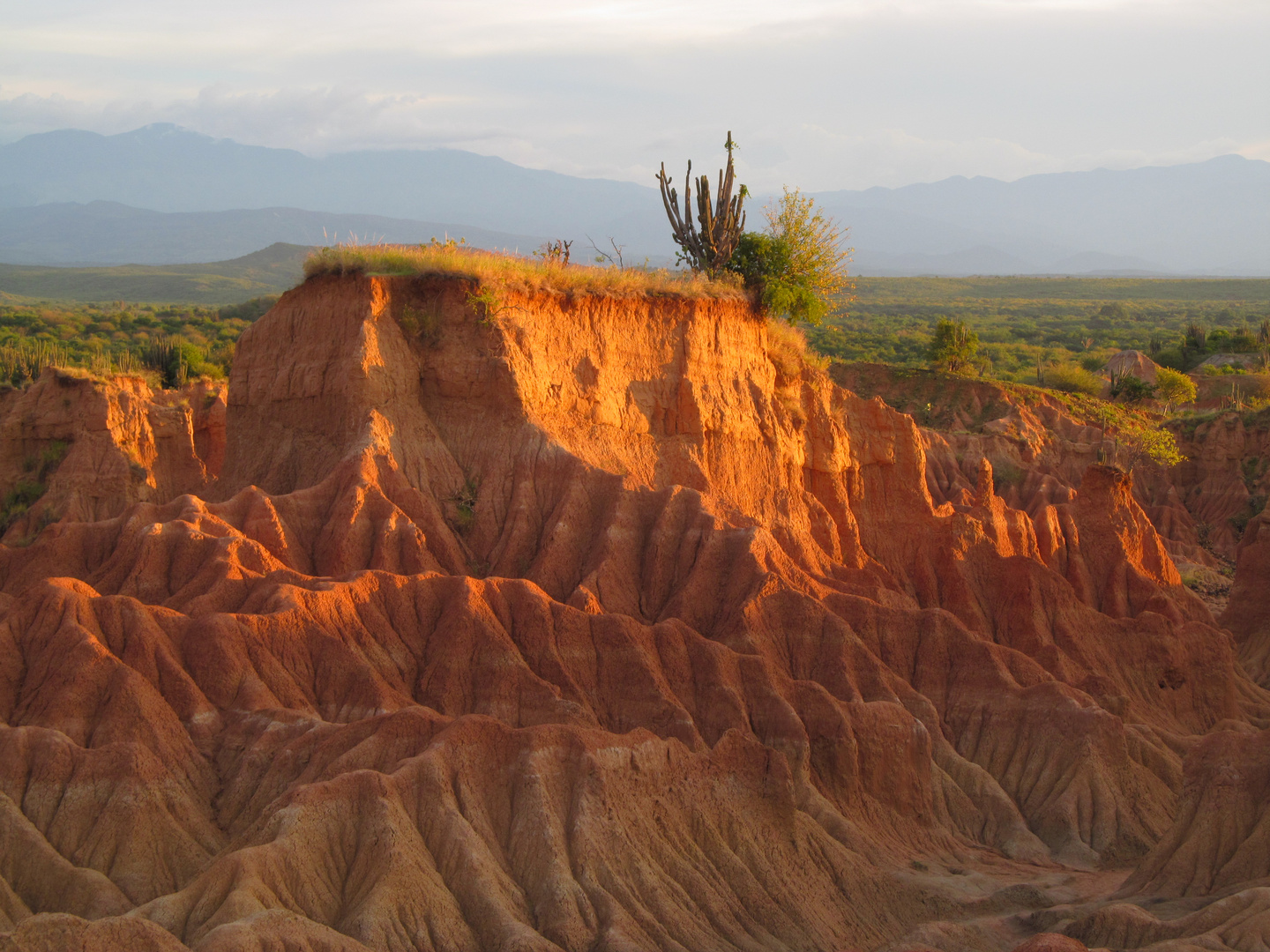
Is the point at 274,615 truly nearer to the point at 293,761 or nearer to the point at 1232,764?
the point at 293,761

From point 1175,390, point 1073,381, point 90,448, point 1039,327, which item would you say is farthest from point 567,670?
point 1039,327

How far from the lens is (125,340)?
8862cm

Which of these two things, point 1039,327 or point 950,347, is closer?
point 950,347

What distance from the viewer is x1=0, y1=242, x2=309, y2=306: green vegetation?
553 ft

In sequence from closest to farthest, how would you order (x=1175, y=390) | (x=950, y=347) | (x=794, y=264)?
(x=794, y=264)
(x=1175, y=390)
(x=950, y=347)

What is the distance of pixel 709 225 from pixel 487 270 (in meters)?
9.10

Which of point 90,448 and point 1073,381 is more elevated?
point 1073,381

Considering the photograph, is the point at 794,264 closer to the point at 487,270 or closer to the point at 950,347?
the point at 487,270

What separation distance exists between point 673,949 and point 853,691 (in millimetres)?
9826

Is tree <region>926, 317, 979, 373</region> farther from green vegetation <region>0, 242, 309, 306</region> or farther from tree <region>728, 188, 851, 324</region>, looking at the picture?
green vegetation <region>0, 242, 309, 306</region>

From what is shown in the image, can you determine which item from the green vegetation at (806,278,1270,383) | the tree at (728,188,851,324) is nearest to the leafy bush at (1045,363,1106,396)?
the green vegetation at (806,278,1270,383)

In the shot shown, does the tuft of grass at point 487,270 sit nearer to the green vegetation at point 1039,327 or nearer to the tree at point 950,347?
the green vegetation at point 1039,327

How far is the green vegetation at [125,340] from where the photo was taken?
212 ft

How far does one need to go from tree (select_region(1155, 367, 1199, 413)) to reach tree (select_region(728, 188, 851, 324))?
145 feet
